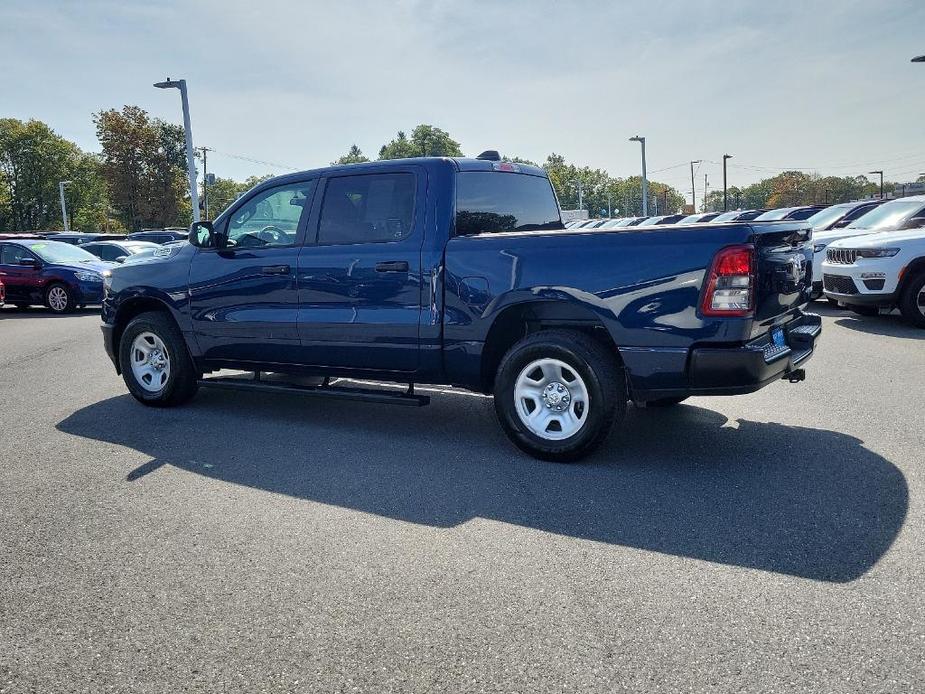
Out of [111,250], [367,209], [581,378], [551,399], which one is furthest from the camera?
[111,250]

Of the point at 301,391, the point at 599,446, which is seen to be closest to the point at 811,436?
the point at 599,446

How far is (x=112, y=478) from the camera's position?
484 centimetres

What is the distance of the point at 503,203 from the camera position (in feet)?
19.6

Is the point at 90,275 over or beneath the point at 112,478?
over

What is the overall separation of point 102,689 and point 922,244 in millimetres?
10742

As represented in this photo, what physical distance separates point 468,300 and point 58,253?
1558 centimetres

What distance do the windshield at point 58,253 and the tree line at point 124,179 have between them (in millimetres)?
7666

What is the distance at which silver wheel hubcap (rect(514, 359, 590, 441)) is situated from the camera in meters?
4.92

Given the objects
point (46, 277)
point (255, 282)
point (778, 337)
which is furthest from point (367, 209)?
point (46, 277)

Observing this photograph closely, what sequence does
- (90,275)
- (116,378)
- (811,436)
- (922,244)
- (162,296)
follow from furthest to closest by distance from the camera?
(90,275) < (922,244) < (116,378) < (162,296) < (811,436)

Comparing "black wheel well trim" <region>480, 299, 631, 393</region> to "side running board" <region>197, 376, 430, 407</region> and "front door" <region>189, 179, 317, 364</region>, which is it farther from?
"front door" <region>189, 179, 317, 364</region>

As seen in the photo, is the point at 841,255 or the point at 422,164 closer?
the point at 422,164

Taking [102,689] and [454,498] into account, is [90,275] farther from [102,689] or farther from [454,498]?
[102,689]

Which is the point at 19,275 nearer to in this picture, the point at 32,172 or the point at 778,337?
the point at 778,337
